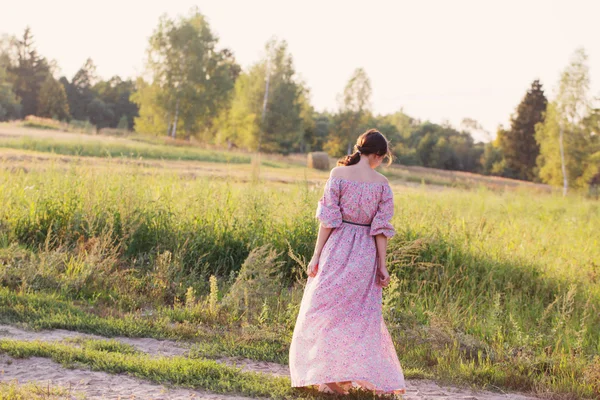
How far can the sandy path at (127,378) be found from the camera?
4336mm

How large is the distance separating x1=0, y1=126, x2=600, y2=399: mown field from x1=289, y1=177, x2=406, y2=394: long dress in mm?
466

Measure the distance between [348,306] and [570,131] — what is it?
36.4 metres

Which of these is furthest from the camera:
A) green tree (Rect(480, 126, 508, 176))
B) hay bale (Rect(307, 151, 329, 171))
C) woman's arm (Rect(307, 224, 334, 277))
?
green tree (Rect(480, 126, 508, 176))

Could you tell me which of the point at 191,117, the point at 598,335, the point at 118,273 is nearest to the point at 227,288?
the point at 118,273

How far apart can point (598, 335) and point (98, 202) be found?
23.6 ft

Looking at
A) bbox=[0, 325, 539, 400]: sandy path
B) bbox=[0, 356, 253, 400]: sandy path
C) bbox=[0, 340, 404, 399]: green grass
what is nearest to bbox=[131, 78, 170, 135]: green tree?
bbox=[0, 325, 539, 400]: sandy path

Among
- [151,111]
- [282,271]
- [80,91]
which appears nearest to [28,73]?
[80,91]

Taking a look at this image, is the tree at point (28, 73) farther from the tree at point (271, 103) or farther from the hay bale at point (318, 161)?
the hay bale at point (318, 161)

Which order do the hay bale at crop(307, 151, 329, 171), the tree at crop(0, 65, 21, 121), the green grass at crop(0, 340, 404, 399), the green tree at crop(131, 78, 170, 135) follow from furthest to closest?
the tree at crop(0, 65, 21, 121), the green tree at crop(131, 78, 170, 135), the hay bale at crop(307, 151, 329, 171), the green grass at crop(0, 340, 404, 399)

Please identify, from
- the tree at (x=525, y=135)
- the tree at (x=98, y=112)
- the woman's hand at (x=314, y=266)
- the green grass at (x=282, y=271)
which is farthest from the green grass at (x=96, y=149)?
the tree at (x=98, y=112)

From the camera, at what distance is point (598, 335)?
24.6 ft

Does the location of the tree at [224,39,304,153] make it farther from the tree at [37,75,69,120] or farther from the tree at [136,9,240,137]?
the tree at [37,75,69,120]

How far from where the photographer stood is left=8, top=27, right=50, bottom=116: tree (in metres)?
64.4

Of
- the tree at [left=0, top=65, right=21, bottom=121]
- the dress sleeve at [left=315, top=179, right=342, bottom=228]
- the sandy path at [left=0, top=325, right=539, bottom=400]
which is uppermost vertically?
the tree at [left=0, top=65, right=21, bottom=121]
